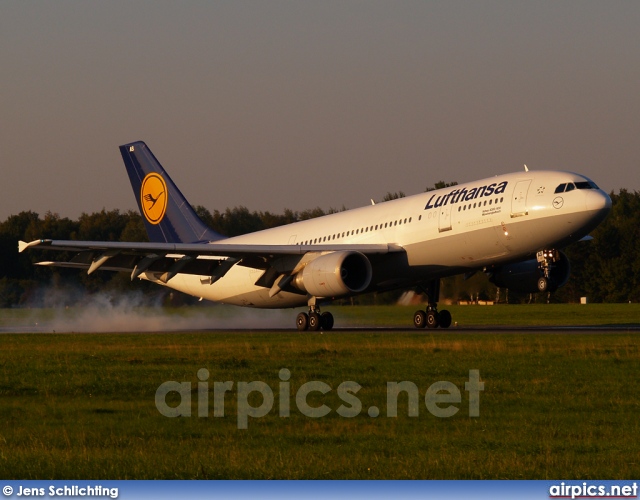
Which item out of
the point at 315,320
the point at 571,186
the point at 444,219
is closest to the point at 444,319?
the point at 315,320

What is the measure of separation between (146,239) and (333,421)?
7258cm

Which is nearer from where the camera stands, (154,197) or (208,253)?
(208,253)

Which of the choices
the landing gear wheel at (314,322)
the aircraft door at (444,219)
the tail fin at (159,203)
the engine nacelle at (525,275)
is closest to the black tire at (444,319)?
the engine nacelle at (525,275)

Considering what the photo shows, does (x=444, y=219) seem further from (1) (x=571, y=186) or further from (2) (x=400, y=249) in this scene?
(1) (x=571, y=186)

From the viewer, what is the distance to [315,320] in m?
37.4

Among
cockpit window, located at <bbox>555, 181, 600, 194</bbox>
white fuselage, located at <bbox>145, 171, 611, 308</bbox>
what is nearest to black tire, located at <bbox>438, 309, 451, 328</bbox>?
white fuselage, located at <bbox>145, 171, 611, 308</bbox>

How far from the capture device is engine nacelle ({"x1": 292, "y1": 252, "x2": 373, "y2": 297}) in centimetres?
3481

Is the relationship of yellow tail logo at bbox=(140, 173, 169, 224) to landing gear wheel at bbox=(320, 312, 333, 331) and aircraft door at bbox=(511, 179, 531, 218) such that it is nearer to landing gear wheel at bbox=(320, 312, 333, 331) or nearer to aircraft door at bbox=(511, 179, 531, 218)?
landing gear wheel at bbox=(320, 312, 333, 331)

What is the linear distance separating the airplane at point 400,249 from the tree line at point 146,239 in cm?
1534

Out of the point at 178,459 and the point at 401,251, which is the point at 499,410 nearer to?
the point at 178,459

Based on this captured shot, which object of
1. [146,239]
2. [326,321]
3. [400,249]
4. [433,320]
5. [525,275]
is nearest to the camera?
[400,249]

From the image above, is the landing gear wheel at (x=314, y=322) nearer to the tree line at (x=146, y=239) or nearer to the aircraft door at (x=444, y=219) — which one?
the aircraft door at (x=444, y=219)

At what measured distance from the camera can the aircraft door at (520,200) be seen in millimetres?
32844

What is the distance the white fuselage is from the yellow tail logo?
7996 mm
